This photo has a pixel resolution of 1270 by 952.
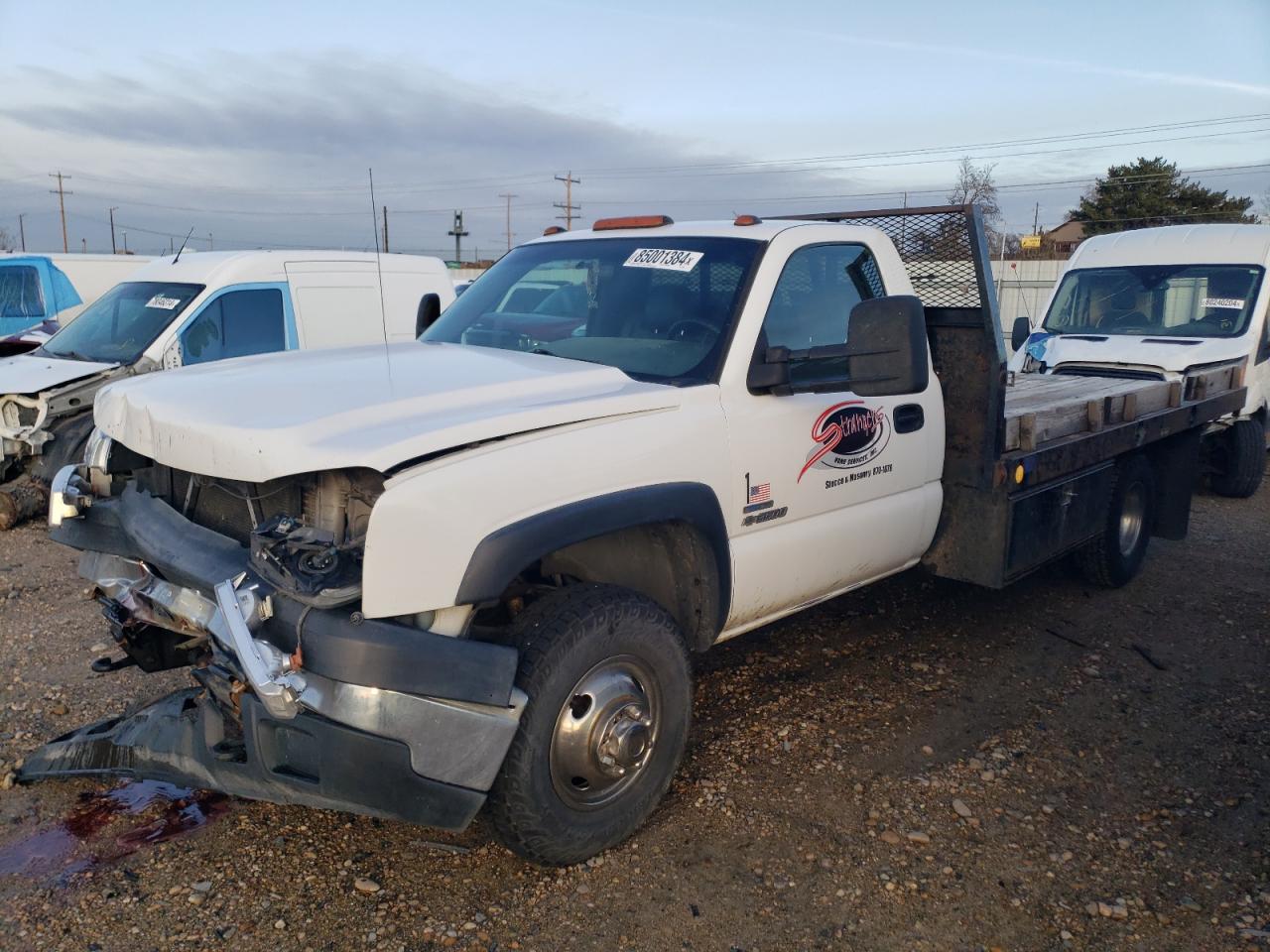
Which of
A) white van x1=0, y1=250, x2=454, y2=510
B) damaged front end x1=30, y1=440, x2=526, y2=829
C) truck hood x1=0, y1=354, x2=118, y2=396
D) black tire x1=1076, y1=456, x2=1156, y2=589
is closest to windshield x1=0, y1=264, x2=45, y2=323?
white van x1=0, y1=250, x2=454, y2=510

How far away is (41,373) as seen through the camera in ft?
26.3

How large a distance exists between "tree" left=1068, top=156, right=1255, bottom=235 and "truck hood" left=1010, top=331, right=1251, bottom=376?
28970 millimetres

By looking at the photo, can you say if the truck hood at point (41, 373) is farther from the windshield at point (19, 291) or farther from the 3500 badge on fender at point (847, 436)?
the 3500 badge on fender at point (847, 436)

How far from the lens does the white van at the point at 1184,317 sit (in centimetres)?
895

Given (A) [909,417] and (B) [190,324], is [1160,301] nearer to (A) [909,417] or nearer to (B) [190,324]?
(A) [909,417]

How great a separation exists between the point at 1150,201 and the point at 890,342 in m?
38.9

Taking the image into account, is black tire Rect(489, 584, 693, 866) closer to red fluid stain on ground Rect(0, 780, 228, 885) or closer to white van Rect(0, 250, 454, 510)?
red fluid stain on ground Rect(0, 780, 228, 885)

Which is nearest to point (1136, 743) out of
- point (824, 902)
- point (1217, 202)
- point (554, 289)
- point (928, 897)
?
point (928, 897)

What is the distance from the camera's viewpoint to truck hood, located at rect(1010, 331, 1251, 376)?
8.54m

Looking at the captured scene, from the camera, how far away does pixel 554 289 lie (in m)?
4.37

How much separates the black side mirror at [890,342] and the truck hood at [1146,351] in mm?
5702

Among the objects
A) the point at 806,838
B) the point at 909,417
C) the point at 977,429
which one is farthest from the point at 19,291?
the point at 806,838

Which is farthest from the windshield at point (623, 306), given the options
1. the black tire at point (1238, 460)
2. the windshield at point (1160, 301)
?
the black tire at point (1238, 460)

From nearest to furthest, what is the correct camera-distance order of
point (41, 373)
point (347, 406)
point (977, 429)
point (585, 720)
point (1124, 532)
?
point (347, 406), point (585, 720), point (977, 429), point (1124, 532), point (41, 373)
